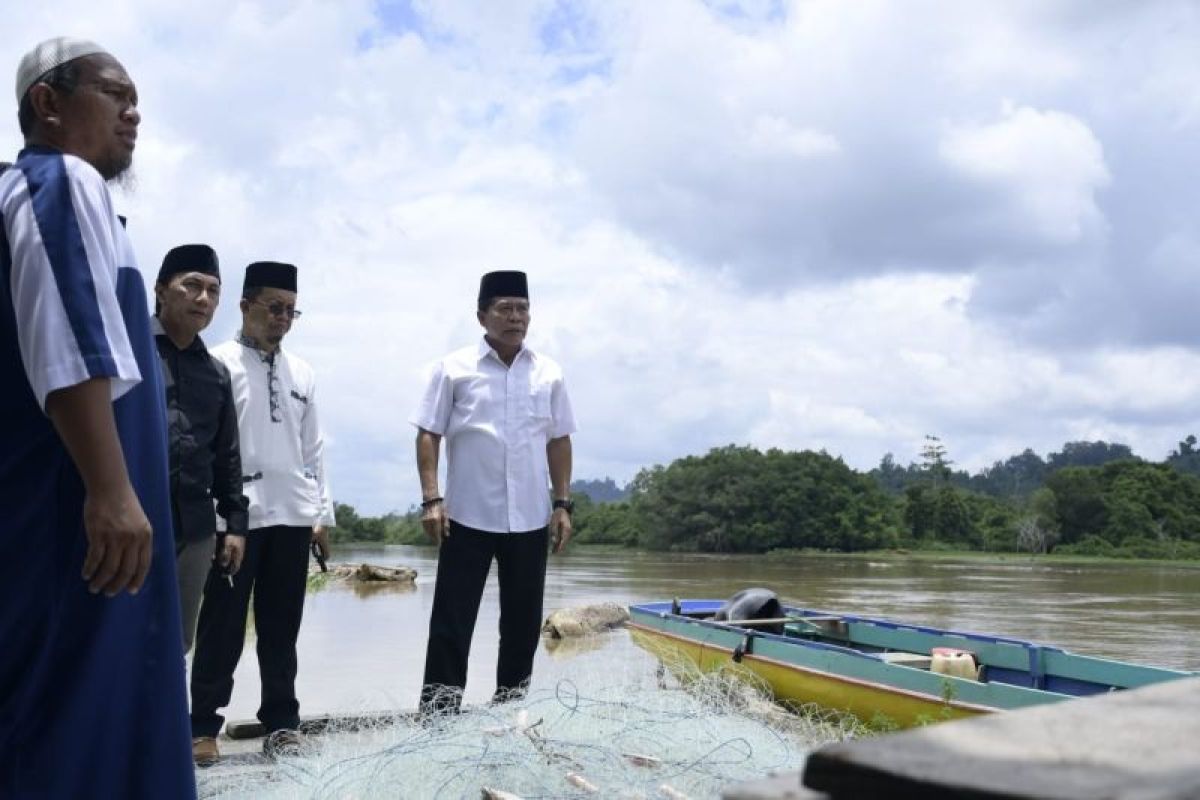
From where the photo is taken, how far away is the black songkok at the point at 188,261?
4.17m

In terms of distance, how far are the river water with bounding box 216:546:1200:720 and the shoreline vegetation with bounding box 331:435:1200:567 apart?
1982 cm

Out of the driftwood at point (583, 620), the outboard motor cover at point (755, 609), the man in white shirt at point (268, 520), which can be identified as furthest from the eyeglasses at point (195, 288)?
the driftwood at point (583, 620)

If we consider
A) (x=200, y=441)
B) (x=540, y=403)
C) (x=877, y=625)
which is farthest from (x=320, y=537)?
(x=877, y=625)

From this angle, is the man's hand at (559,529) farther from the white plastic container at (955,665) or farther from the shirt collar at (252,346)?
the white plastic container at (955,665)

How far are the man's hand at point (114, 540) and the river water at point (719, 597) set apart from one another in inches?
106

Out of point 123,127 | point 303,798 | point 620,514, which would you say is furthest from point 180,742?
point 620,514

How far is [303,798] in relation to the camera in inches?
126

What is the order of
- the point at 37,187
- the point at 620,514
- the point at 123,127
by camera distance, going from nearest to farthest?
the point at 37,187
the point at 123,127
the point at 620,514

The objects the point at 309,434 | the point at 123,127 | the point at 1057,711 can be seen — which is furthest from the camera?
the point at 309,434

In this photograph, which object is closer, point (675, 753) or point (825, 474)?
point (675, 753)

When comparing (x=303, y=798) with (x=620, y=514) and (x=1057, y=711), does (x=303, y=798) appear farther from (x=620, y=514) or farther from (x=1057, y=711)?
(x=620, y=514)

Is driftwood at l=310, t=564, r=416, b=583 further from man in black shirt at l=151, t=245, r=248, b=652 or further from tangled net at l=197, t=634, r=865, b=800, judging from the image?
man in black shirt at l=151, t=245, r=248, b=652

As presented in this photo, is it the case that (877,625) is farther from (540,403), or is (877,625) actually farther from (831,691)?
(540,403)

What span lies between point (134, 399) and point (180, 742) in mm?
683
